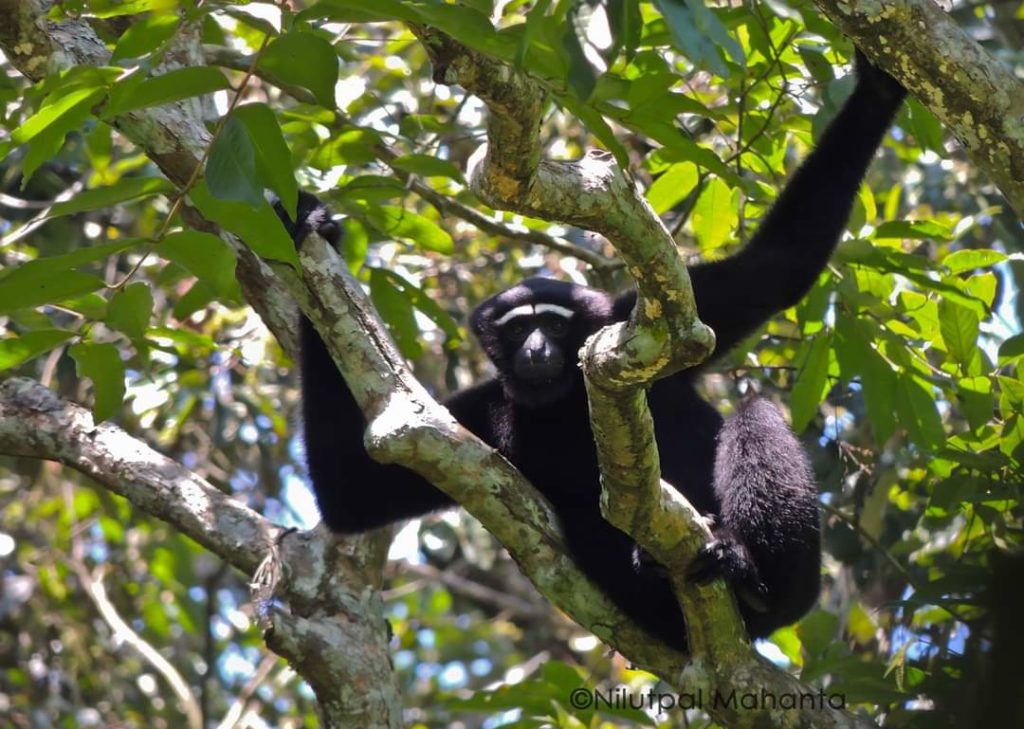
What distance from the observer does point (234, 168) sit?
2906mm

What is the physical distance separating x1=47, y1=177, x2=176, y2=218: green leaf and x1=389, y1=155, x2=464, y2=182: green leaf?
1306mm

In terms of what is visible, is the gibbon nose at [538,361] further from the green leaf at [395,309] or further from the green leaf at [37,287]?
the green leaf at [37,287]

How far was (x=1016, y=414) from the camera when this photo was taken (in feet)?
A: 15.3

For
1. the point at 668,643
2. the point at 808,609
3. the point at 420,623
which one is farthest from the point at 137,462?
the point at 420,623

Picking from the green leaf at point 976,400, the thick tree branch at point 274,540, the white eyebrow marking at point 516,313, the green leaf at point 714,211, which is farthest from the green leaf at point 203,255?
the green leaf at point 976,400

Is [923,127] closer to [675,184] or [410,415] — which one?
[675,184]

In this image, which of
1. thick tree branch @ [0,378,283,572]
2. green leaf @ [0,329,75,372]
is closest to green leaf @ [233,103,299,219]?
green leaf @ [0,329,75,372]

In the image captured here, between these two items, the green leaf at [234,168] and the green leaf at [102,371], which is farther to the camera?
the green leaf at [102,371]

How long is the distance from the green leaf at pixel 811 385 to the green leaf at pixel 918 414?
329 mm

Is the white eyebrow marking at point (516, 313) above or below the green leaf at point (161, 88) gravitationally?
above

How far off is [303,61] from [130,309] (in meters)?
1.17

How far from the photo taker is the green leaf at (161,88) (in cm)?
290

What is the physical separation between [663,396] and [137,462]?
2.28m

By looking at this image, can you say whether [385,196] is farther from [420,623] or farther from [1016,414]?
[420,623]
